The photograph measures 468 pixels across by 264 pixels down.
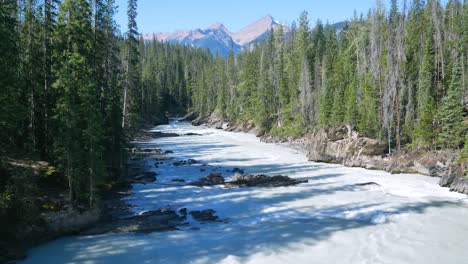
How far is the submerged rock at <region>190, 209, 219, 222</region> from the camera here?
19.0 metres

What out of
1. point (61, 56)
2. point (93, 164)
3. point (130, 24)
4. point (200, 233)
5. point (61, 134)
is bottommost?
point (200, 233)

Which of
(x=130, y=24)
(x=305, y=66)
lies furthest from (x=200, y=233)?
(x=305, y=66)

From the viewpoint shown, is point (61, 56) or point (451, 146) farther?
point (451, 146)

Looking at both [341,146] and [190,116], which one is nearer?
[341,146]

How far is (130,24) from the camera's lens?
1321 inches

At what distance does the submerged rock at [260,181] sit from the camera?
26.2 m

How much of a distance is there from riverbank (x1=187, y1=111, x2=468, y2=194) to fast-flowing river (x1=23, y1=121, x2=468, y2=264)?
1.94 meters

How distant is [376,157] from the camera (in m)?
36.3

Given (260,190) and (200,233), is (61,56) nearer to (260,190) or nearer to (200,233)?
(200,233)

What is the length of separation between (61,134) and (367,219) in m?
16.8

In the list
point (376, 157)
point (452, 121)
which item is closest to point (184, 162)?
point (376, 157)

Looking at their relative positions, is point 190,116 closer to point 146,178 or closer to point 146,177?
point 146,177

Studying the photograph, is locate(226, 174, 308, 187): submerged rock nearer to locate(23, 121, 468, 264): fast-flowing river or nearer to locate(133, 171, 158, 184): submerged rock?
locate(23, 121, 468, 264): fast-flowing river

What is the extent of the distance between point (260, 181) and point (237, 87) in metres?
61.6
